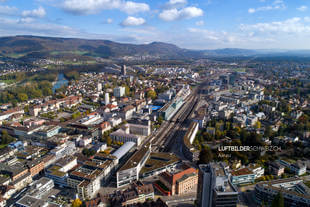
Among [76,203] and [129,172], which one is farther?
[129,172]

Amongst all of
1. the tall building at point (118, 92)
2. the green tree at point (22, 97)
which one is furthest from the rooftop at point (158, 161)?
the green tree at point (22, 97)

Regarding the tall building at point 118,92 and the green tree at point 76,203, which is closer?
the green tree at point 76,203

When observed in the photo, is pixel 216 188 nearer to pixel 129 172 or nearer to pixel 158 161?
pixel 129 172

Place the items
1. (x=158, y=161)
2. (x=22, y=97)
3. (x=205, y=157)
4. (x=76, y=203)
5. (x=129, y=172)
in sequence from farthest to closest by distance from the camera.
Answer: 1. (x=22, y=97)
2. (x=158, y=161)
3. (x=205, y=157)
4. (x=129, y=172)
5. (x=76, y=203)

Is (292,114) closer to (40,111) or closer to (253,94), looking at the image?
(253,94)

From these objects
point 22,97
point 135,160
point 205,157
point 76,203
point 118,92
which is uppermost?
point 118,92

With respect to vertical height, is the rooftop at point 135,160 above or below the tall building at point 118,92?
below

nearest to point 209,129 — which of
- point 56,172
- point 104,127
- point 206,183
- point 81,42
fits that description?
point 104,127

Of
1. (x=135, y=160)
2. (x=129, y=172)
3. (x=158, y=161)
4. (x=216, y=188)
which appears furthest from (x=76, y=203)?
(x=216, y=188)

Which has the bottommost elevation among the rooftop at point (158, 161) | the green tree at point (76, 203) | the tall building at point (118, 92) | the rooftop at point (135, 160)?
the green tree at point (76, 203)

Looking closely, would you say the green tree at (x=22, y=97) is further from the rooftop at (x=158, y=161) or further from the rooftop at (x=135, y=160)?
the rooftop at (x=158, y=161)

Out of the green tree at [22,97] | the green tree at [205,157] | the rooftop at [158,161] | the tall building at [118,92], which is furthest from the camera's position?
the tall building at [118,92]
